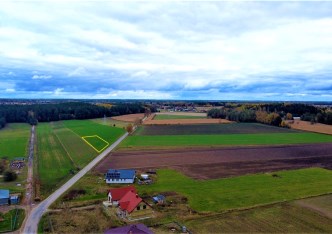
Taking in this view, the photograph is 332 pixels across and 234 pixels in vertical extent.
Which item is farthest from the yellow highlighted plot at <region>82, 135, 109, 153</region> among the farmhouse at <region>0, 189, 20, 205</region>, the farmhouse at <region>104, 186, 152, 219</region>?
the farmhouse at <region>104, 186, 152, 219</region>

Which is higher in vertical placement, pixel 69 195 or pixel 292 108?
pixel 292 108

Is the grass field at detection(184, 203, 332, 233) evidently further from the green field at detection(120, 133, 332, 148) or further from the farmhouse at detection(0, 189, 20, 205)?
the green field at detection(120, 133, 332, 148)

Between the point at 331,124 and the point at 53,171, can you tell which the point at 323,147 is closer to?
the point at 331,124

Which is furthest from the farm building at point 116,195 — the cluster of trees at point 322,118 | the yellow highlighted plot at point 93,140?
the cluster of trees at point 322,118

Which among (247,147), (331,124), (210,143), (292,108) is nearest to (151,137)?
(210,143)

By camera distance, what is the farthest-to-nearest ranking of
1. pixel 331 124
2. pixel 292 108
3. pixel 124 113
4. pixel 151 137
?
pixel 124 113 < pixel 292 108 < pixel 331 124 < pixel 151 137

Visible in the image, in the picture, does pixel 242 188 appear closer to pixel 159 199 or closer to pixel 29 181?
pixel 159 199

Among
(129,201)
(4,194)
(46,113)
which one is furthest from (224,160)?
(46,113)
